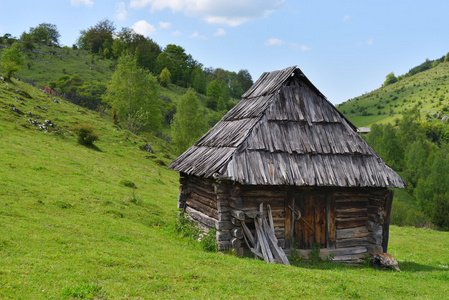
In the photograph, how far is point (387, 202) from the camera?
519 inches

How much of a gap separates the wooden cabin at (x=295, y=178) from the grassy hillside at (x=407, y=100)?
107 m

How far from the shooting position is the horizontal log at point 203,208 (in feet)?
41.8

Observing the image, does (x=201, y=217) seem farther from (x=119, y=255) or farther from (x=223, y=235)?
(x=119, y=255)

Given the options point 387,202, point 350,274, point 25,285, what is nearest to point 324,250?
point 350,274

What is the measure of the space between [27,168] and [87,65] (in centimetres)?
6368

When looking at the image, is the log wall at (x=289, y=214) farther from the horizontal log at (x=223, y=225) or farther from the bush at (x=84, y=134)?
the bush at (x=84, y=134)

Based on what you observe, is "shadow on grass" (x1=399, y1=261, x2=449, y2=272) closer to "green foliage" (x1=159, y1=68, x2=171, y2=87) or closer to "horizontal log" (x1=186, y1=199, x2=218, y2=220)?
"horizontal log" (x1=186, y1=199, x2=218, y2=220)

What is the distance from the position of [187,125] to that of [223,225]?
36.0 metres

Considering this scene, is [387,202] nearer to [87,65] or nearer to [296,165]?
[296,165]

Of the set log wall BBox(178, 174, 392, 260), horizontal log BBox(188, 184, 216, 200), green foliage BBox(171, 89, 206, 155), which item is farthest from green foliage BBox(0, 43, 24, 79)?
log wall BBox(178, 174, 392, 260)

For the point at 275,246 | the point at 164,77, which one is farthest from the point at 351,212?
the point at 164,77

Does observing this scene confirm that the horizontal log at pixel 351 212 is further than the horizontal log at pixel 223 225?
Yes

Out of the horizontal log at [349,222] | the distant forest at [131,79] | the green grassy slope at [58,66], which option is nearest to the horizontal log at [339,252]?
the horizontal log at [349,222]

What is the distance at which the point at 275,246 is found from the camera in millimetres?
11227
